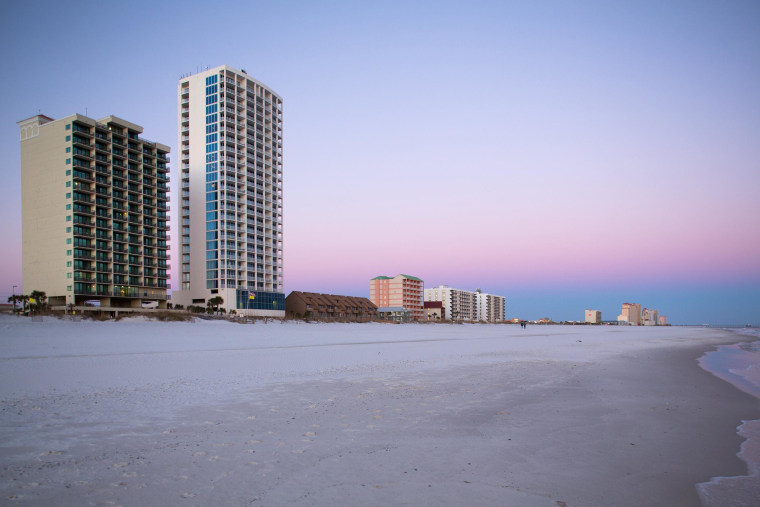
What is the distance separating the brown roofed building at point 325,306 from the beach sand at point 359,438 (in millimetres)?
99040

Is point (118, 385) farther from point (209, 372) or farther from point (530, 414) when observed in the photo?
point (530, 414)

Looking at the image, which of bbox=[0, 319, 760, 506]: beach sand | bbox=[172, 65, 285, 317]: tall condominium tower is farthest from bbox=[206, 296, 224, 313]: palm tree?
bbox=[0, 319, 760, 506]: beach sand

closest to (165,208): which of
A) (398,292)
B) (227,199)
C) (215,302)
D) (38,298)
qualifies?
(227,199)

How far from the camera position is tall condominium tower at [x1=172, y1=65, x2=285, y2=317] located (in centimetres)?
10950

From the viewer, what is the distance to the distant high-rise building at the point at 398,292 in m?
185

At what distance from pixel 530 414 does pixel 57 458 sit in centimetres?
818

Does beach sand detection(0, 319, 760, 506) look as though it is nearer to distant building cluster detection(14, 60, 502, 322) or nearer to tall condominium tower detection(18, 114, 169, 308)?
distant building cluster detection(14, 60, 502, 322)

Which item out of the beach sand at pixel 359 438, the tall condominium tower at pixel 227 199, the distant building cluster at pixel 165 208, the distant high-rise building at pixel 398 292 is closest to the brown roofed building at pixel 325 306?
the distant building cluster at pixel 165 208

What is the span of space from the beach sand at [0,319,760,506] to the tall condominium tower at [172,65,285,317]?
3849 inches

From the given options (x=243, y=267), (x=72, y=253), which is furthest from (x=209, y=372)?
(x=243, y=267)

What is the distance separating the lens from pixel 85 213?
306ft

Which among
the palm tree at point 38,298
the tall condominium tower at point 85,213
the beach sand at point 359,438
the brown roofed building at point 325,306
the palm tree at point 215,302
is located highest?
the tall condominium tower at point 85,213

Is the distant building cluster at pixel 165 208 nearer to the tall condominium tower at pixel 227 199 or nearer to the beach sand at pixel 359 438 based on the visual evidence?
the tall condominium tower at pixel 227 199

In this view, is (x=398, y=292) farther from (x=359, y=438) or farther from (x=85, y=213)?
(x=359, y=438)
